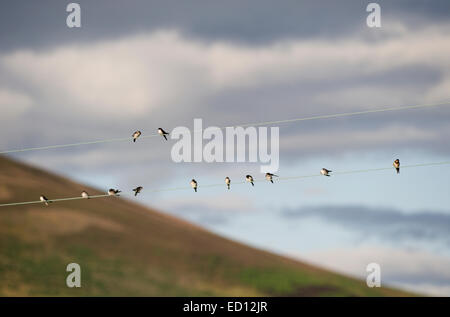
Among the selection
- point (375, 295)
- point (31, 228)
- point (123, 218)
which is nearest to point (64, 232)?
point (31, 228)

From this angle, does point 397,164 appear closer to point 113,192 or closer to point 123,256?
point 113,192

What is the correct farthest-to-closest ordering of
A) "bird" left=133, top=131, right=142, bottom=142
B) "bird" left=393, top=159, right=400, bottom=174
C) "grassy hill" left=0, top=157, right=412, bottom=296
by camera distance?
"grassy hill" left=0, top=157, right=412, bottom=296
"bird" left=133, top=131, right=142, bottom=142
"bird" left=393, top=159, right=400, bottom=174

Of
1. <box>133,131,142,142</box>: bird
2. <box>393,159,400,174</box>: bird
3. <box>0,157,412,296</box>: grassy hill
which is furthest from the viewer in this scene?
<box>0,157,412,296</box>: grassy hill

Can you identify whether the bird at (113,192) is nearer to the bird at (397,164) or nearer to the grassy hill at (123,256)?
the bird at (397,164)

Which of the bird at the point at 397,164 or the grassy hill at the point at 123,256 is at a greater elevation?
the grassy hill at the point at 123,256

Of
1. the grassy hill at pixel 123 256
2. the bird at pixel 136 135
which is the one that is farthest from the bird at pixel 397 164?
the grassy hill at pixel 123 256

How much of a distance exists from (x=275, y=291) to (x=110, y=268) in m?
27.6

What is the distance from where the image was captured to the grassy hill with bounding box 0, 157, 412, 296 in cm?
13412

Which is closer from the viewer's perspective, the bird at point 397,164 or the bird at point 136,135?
the bird at point 397,164

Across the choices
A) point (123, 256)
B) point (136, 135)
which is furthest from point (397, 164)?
point (123, 256)

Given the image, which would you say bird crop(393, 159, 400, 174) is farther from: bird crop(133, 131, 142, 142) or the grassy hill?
the grassy hill

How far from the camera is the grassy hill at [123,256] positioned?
13412 cm

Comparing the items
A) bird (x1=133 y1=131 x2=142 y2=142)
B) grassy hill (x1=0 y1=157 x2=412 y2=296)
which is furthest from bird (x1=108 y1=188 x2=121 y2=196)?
grassy hill (x1=0 y1=157 x2=412 y2=296)

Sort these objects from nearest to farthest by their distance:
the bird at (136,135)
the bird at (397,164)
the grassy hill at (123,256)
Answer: the bird at (397,164) → the bird at (136,135) → the grassy hill at (123,256)
